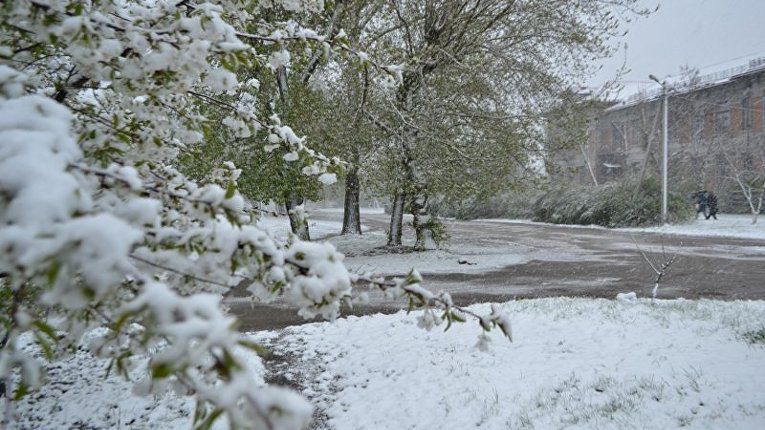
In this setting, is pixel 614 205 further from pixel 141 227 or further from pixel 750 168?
pixel 141 227

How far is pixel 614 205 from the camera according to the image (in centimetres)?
2144

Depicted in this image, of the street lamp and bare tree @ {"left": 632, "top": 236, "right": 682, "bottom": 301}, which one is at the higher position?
the street lamp

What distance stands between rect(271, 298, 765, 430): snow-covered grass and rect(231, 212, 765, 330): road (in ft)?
3.92

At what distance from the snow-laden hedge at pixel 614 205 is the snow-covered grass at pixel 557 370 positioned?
52.4 feet

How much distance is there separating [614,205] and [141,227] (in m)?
23.3

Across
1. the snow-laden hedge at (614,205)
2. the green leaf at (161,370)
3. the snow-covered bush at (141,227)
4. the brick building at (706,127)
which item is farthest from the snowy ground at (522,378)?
the brick building at (706,127)

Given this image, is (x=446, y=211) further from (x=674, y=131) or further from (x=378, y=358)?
(x=378, y=358)

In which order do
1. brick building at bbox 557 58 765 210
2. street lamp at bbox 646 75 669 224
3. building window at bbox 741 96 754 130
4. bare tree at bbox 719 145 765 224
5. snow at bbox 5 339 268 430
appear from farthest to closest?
building window at bbox 741 96 754 130, brick building at bbox 557 58 765 210, bare tree at bbox 719 145 765 224, street lamp at bbox 646 75 669 224, snow at bbox 5 339 268 430

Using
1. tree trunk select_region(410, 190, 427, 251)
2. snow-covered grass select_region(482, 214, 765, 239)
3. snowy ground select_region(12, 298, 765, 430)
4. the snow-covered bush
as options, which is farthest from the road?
the snow-covered bush

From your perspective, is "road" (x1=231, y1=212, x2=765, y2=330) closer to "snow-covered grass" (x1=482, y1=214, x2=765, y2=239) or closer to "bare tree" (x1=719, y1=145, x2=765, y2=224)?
"snow-covered grass" (x1=482, y1=214, x2=765, y2=239)

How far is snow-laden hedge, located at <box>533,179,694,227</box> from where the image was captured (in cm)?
2012

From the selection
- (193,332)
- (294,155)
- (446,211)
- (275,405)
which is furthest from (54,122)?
(446,211)

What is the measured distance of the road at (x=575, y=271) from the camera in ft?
23.7

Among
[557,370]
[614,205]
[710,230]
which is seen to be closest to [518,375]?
[557,370]
